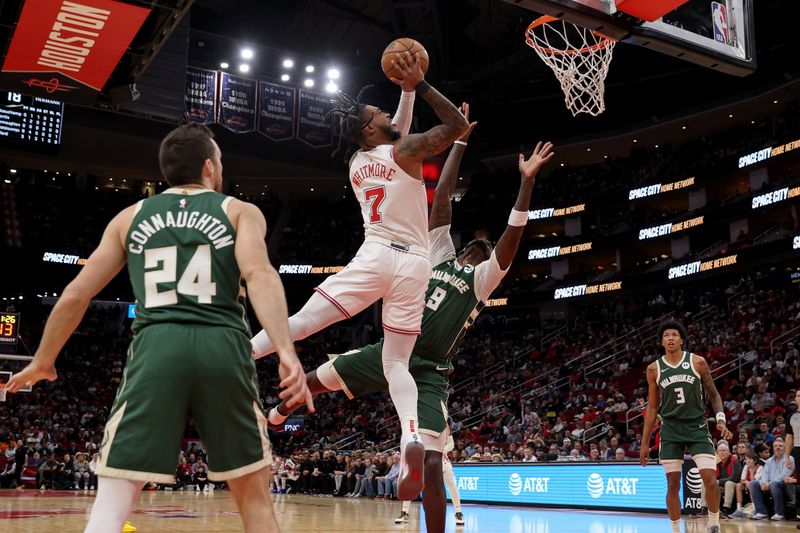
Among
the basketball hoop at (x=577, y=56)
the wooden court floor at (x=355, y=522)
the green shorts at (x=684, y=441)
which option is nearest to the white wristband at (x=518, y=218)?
the green shorts at (x=684, y=441)

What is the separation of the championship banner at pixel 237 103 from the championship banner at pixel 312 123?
1762 mm

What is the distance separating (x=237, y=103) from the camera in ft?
90.2

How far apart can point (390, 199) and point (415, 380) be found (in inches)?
50.9

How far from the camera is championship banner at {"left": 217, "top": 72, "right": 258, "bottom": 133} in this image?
27172mm

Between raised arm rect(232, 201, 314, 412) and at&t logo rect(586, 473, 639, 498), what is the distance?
12244 mm

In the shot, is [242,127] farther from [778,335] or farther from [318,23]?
[778,335]

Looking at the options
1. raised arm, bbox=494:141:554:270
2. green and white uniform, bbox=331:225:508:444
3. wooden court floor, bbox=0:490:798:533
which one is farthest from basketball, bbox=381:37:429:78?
wooden court floor, bbox=0:490:798:533

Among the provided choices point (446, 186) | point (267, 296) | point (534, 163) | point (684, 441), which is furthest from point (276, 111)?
point (267, 296)

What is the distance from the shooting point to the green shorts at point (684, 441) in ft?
26.2

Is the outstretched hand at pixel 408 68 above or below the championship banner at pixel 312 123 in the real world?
below

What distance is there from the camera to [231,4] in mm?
31125

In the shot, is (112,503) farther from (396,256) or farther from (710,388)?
(710,388)

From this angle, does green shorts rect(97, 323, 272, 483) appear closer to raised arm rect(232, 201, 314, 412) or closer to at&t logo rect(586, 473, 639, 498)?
raised arm rect(232, 201, 314, 412)

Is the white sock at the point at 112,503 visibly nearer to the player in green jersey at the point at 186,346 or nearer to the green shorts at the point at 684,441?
the player in green jersey at the point at 186,346
